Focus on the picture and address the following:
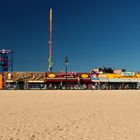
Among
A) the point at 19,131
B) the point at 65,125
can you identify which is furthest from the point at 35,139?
the point at 65,125

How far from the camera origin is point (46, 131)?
39.1 feet

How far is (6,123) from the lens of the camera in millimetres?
13773

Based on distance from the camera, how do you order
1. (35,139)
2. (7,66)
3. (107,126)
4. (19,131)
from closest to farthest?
(35,139), (19,131), (107,126), (7,66)

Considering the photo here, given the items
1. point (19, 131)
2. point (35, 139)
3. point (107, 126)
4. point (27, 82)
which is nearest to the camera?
point (35, 139)

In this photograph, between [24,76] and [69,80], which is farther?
[69,80]

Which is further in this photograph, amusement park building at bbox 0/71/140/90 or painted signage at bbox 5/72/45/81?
painted signage at bbox 5/72/45/81

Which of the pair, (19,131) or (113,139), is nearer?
(113,139)

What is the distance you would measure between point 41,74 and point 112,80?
20.5m

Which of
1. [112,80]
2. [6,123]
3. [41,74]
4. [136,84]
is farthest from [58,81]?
[6,123]

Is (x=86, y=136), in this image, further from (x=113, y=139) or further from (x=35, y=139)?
(x=35, y=139)

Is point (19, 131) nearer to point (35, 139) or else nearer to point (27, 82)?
point (35, 139)

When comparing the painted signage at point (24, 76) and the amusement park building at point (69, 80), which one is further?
the painted signage at point (24, 76)

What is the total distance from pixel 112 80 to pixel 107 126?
95.7 metres

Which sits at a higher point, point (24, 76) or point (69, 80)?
point (24, 76)
